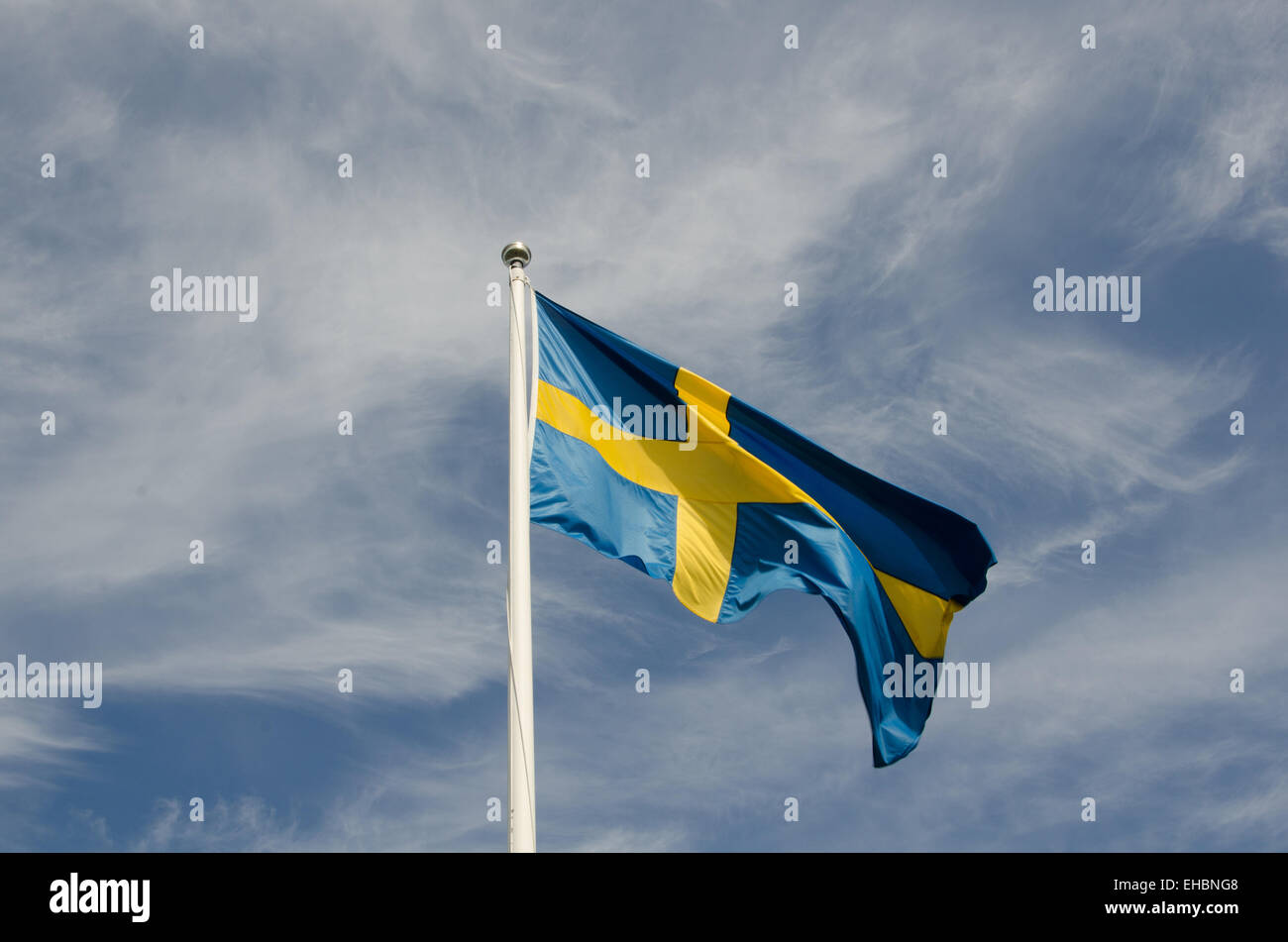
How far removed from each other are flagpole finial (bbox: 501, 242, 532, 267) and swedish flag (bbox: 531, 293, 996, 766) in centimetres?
103

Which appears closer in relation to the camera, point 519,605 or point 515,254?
point 519,605

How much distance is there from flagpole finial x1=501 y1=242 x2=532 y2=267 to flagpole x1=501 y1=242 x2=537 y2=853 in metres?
0.23

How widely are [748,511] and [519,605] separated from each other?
4781 millimetres

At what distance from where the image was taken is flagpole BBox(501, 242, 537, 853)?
35.3 feet

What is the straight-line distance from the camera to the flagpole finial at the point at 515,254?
14.3 metres

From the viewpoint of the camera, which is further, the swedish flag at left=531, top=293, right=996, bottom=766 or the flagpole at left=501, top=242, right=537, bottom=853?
the swedish flag at left=531, top=293, right=996, bottom=766

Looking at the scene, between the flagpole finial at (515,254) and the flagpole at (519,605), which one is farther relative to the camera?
the flagpole finial at (515,254)

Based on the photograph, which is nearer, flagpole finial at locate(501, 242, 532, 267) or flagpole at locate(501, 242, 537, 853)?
flagpole at locate(501, 242, 537, 853)

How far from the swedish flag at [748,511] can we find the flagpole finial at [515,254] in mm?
1029

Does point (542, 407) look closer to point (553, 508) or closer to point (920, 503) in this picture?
point (553, 508)

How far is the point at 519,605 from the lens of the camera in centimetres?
1172

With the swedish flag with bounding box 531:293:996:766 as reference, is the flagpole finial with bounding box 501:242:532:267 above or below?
above

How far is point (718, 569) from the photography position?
50.1 feet

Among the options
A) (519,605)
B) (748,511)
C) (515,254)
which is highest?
(515,254)
